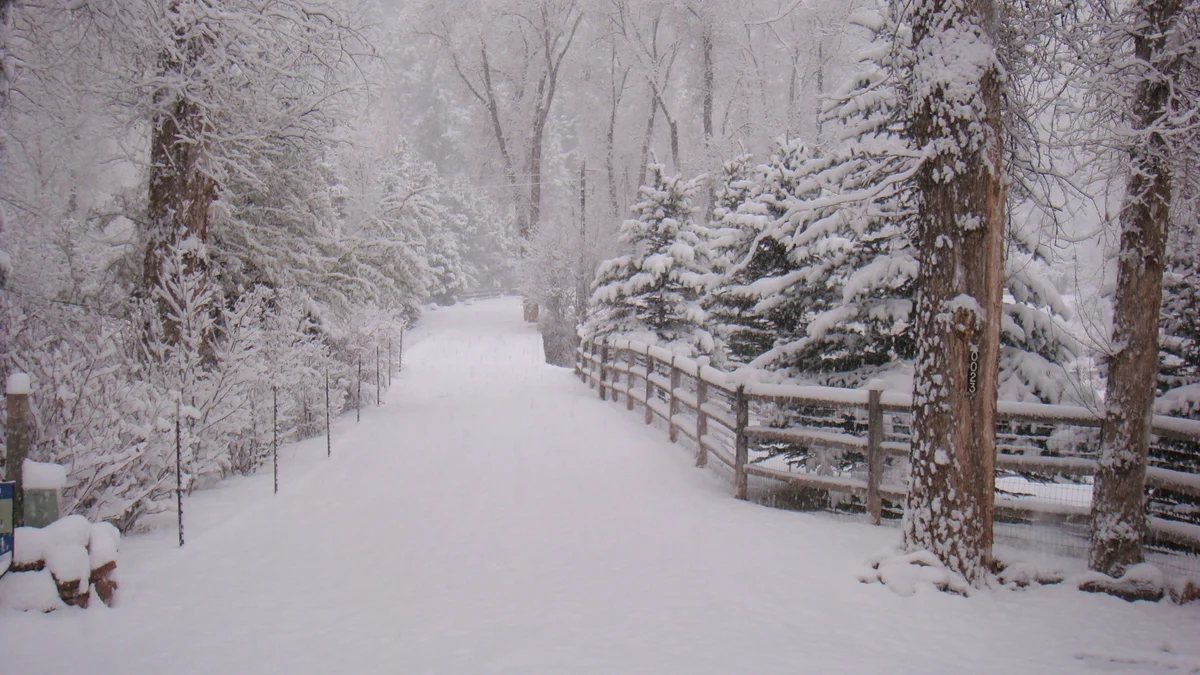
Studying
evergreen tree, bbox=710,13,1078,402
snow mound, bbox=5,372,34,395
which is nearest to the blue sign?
snow mound, bbox=5,372,34,395

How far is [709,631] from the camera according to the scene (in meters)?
4.67

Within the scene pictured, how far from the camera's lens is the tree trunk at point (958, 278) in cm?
520

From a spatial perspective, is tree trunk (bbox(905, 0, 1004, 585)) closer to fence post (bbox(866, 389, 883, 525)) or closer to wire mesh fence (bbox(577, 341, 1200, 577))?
wire mesh fence (bbox(577, 341, 1200, 577))

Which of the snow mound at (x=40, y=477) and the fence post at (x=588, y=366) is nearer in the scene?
the snow mound at (x=40, y=477)

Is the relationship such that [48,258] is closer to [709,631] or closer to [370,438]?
[370,438]

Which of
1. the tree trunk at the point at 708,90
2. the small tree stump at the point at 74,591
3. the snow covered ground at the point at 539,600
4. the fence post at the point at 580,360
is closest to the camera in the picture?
the snow covered ground at the point at 539,600

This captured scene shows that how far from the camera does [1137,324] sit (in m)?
5.44

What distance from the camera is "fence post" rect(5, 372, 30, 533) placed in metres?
4.65

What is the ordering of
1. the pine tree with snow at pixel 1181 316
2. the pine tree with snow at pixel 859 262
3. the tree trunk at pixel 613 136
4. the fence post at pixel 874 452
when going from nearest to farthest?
1. the fence post at pixel 874 452
2. the pine tree with snow at pixel 1181 316
3. the pine tree with snow at pixel 859 262
4. the tree trunk at pixel 613 136

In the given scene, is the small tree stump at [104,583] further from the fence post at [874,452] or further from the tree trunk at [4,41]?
the fence post at [874,452]

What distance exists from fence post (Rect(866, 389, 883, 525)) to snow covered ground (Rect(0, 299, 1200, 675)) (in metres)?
0.31

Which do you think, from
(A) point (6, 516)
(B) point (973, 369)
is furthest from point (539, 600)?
(B) point (973, 369)

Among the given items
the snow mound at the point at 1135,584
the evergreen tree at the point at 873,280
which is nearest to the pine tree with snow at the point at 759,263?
the evergreen tree at the point at 873,280

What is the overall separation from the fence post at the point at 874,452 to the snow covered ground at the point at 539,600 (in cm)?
31
